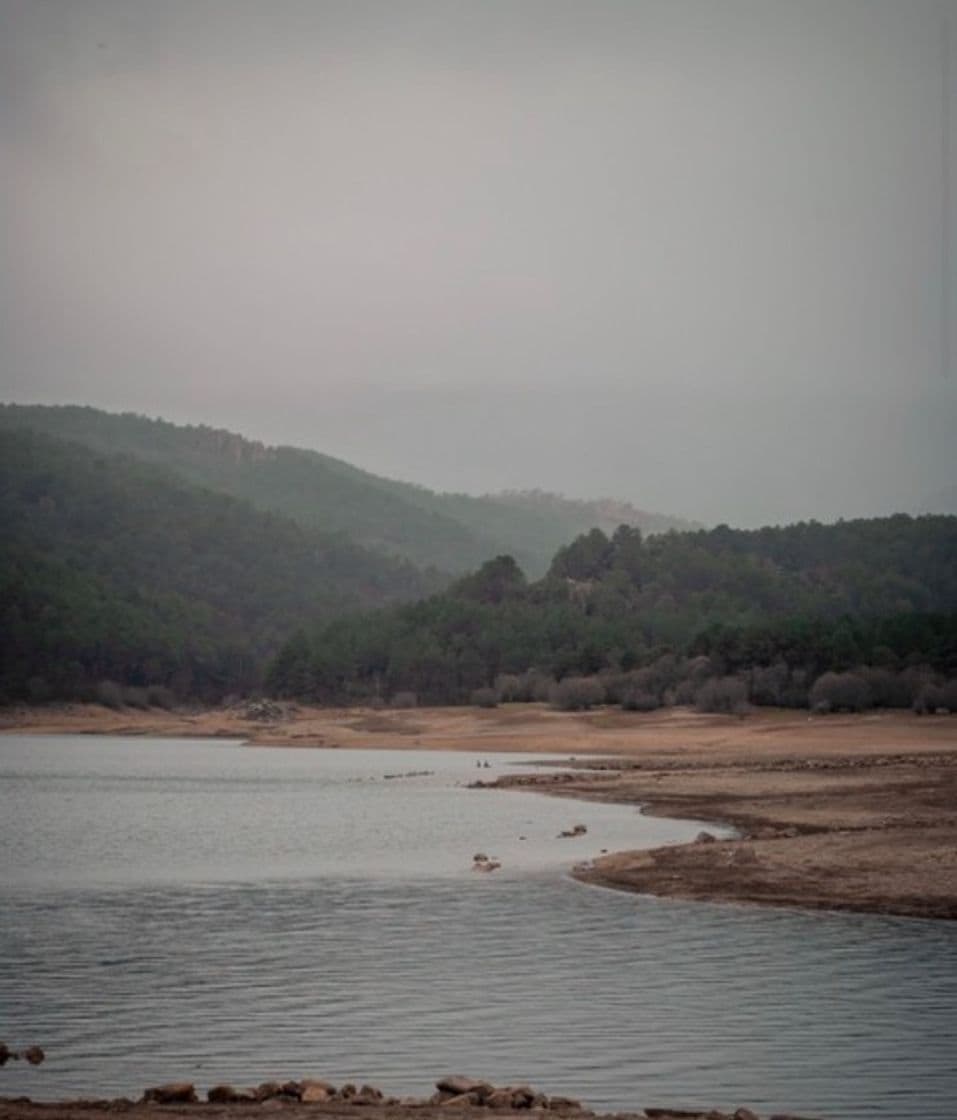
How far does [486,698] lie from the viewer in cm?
14950

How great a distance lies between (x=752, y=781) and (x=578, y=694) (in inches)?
2803

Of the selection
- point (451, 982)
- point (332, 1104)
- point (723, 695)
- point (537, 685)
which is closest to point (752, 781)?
point (451, 982)

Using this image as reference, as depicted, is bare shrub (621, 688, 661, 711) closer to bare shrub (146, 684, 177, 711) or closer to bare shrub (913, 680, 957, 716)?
bare shrub (913, 680, 957, 716)

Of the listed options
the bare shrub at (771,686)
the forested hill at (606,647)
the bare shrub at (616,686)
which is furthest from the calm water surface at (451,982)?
the bare shrub at (616,686)

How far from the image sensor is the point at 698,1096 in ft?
56.3

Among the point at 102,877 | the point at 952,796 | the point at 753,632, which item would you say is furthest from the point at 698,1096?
the point at 753,632

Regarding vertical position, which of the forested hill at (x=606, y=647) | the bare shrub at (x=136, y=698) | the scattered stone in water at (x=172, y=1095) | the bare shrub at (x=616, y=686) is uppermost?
the forested hill at (x=606, y=647)

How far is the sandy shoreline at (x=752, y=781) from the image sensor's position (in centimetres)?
3234

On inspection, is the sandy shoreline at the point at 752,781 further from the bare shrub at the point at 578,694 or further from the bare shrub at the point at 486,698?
the bare shrub at the point at 486,698

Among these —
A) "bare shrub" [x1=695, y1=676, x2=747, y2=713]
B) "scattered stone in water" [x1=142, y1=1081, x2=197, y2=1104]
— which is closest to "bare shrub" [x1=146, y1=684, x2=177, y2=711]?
"bare shrub" [x1=695, y1=676, x2=747, y2=713]

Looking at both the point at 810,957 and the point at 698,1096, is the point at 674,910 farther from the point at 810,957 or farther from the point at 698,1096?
the point at 698,1096

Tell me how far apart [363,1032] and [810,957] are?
7.23 meters

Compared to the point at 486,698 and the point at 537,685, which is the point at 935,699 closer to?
the point at 537,685

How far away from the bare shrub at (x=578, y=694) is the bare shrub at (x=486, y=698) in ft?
35.0
